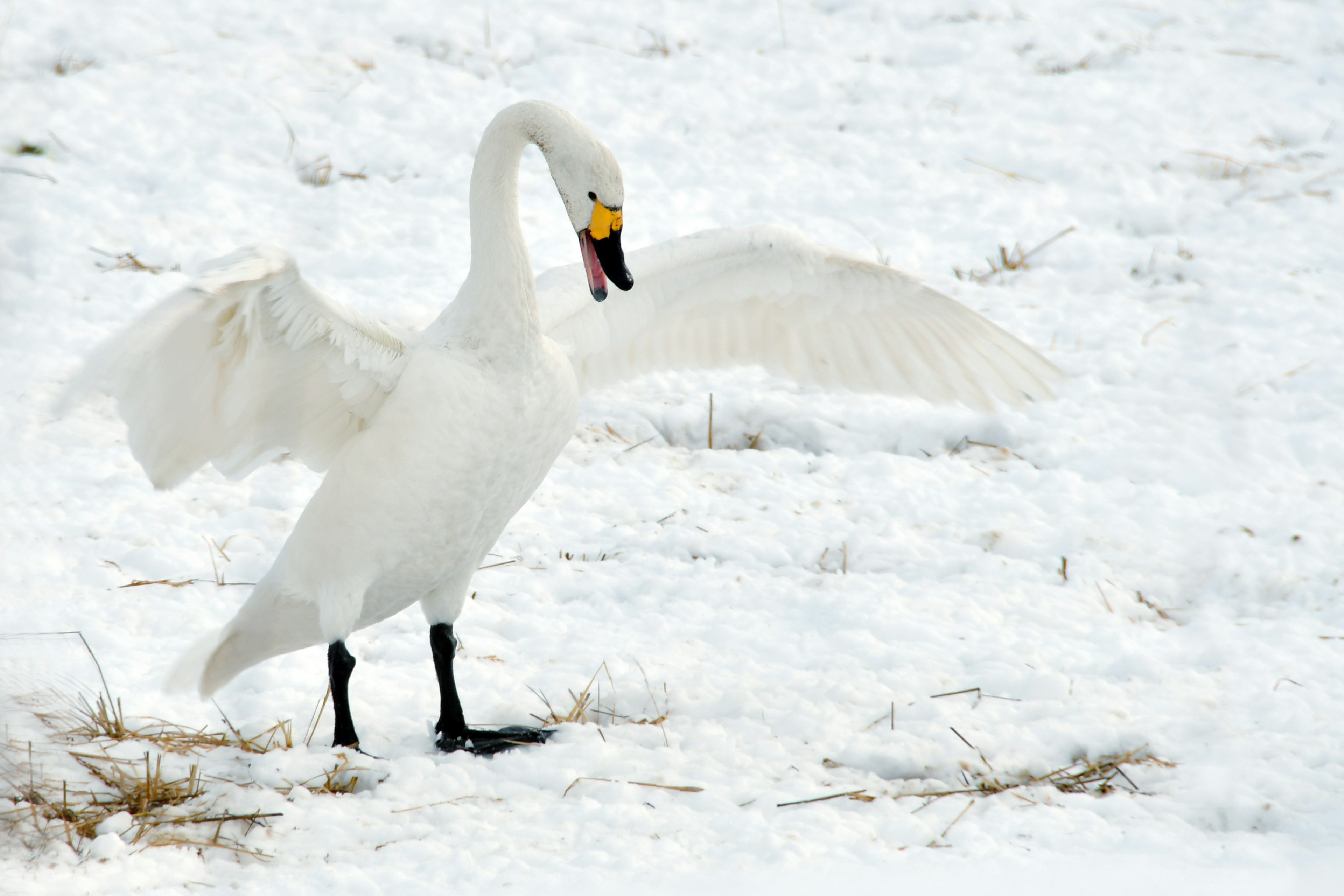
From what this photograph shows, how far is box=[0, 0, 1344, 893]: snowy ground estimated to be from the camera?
2801 millimetres

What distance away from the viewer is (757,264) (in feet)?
12.7

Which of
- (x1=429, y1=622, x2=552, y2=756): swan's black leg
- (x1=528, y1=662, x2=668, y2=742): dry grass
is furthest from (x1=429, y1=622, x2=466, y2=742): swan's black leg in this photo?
(x1=528, y1=662, x2=668, y2=742): dry grass

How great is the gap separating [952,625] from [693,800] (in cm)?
142

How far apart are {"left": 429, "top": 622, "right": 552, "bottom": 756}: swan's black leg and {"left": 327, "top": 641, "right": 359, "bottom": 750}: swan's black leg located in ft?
0.89

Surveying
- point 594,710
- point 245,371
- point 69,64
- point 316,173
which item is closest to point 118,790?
point 245,371

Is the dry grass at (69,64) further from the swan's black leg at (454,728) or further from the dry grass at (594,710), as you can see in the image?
the dry grass at (594,710)

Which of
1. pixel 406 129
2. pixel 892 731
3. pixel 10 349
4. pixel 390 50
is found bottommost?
pixel 892 731

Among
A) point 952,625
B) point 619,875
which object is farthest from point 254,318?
point 952,625

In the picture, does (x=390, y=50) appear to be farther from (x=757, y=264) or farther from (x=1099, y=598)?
(x=1099, y=598)

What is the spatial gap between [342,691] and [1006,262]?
475cm

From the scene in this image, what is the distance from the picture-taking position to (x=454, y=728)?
3359 millimetres

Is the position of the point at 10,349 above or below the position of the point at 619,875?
above

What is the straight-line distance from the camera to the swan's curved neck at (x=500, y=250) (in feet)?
10.2

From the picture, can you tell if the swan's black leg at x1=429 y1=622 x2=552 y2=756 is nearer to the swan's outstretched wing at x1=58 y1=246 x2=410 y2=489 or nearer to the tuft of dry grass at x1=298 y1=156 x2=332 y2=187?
the swan's outstretched wing at x1=58 y1=246 x2=410 y2=489
